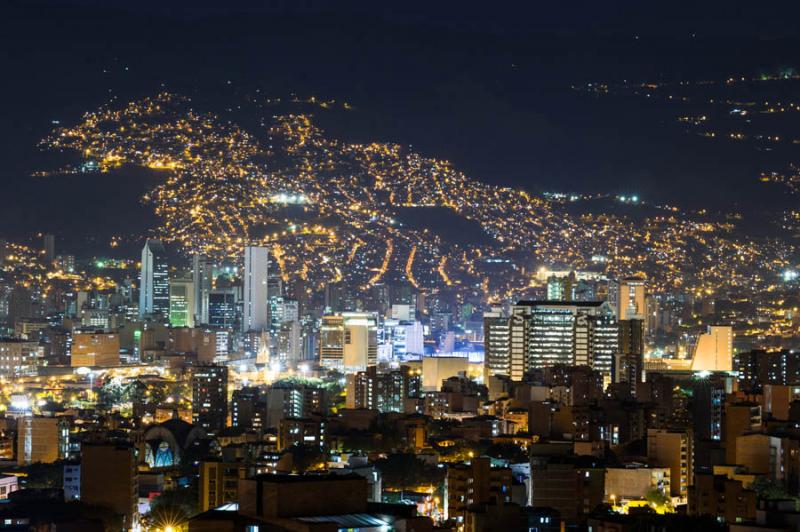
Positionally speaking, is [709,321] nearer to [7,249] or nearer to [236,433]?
[236,433]

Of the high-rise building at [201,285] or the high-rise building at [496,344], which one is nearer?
the high-rise building at [496,344]

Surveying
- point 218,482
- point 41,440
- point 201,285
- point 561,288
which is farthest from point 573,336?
point 218,482

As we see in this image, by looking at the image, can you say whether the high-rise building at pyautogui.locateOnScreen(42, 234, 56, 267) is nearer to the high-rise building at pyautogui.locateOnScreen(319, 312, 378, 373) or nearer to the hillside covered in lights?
the hillside covered in lights

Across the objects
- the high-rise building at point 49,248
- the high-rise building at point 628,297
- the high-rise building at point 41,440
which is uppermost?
the high-rise building at point 49,248

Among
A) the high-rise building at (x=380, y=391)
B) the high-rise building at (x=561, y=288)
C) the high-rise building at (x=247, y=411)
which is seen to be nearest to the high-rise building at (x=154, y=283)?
the high-rise building at (x=561, y=288)

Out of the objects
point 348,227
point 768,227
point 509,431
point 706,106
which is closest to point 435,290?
point 348,227

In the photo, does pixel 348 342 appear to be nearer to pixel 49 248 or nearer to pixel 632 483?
pixel 49 248

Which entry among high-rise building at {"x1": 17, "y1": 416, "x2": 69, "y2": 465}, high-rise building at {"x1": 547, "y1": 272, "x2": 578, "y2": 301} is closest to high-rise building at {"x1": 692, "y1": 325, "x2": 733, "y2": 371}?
high-rise building at {"x1": 547, "y1": 272, "x2": 578, "y2": 301}

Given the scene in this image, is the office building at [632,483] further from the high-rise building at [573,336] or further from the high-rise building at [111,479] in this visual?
the high-rise building at [573,336]
